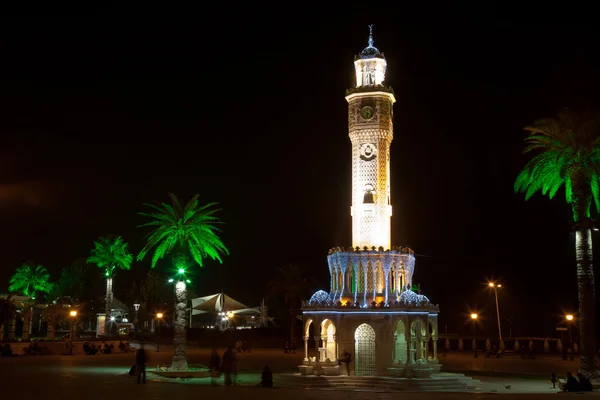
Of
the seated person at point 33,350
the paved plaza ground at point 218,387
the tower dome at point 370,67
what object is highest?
the tower dome at point 370,67

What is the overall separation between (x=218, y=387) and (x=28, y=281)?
75153mm

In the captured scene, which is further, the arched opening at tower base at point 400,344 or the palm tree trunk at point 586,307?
the arched opening at tower base at point 400,344

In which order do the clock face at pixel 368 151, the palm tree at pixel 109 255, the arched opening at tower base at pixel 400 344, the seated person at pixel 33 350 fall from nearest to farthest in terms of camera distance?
the arched opening at tower base at pixel 400 344, the clock face at pixel 368 151, the seated person at pixel 33 350, the palm tree at pixel 109 255

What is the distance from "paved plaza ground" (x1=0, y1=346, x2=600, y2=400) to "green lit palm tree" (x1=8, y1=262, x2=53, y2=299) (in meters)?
45.6

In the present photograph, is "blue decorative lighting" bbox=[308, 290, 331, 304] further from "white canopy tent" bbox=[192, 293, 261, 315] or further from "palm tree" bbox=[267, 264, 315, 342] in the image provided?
"white canopy tent" bbox=[192, 293, 261, 315]

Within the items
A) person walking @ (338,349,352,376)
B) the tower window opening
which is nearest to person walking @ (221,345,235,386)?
person walking @ (338,349,352,376)

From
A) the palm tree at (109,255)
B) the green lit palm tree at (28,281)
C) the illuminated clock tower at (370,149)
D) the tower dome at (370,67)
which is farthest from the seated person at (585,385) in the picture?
the green lit palm tree at (28,281)

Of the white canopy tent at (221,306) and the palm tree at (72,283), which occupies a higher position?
the palm tree at (72,283)

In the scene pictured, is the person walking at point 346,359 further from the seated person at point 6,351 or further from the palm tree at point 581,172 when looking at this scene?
the seated person at point 6,351

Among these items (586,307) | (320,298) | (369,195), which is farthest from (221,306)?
(586,307)

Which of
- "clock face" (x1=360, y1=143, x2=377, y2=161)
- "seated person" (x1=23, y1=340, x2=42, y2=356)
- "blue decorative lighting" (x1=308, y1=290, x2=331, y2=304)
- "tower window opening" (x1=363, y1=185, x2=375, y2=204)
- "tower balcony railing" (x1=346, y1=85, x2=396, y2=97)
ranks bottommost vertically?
"seated person" (x1=23, y1=340, x2=42, y2=356)

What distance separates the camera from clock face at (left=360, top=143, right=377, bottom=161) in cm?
3919

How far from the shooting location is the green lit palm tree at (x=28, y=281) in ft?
311

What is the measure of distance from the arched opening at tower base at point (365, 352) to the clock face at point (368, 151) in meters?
9.30
